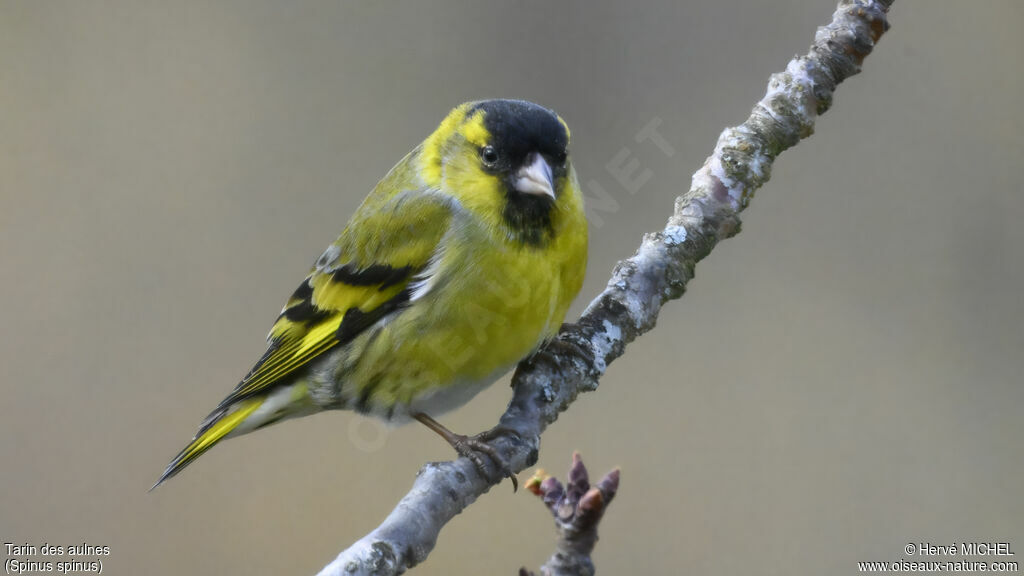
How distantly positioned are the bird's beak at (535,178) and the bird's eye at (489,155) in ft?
0.30

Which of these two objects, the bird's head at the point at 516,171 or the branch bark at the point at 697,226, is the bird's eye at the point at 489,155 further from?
the branch bark at the point at 697,226

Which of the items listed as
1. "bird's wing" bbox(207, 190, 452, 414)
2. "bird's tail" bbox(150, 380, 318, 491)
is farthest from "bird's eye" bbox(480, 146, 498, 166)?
"bird's tail" bbox(150, 380, 318, 491)

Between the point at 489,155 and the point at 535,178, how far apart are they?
0.70 ft

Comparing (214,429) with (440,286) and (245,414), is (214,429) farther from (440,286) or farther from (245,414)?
(440,286)

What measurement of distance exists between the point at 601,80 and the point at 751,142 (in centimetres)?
260

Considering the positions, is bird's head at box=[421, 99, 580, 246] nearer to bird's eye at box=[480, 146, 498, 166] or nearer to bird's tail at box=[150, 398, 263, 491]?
bird's eye at box=[480, 146, 498, 166]

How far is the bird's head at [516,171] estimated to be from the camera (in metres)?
3.05

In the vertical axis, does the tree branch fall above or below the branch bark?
below

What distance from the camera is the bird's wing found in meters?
3.20

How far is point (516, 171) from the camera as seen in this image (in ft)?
10.2

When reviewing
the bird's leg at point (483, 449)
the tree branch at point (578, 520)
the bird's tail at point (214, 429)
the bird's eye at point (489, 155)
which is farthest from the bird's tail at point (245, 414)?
the tree branch at point (578, 520)

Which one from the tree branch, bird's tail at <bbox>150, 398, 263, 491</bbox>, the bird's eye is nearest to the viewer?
the tree branch

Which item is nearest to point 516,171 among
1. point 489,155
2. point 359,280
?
point 489,155

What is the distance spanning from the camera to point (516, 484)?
293cm
